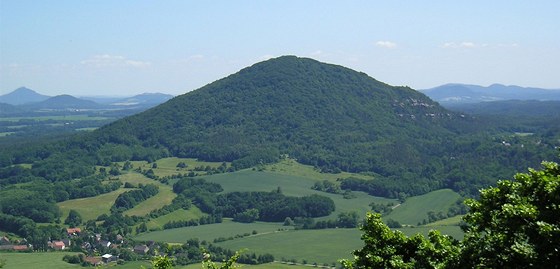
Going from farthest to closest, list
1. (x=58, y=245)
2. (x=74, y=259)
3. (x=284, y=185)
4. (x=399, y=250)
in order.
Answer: (x=284, y=185) < (x=58, y=245) < (x=74, y=259) < (x=399, y=250)

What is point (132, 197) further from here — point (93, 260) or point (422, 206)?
point (422, 206)

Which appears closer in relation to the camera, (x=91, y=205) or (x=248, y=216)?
(x=248, y=216)

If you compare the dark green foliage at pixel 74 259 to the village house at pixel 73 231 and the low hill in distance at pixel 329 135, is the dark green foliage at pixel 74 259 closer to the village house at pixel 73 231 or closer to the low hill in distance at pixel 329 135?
the village house at pixel 73 231

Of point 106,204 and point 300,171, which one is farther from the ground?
point 300,171

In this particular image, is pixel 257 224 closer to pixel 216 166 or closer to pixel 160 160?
pixel 216 166

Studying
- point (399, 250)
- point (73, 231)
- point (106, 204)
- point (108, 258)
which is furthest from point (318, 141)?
point (399, 250)

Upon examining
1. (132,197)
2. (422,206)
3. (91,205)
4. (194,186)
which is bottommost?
(422,206)
